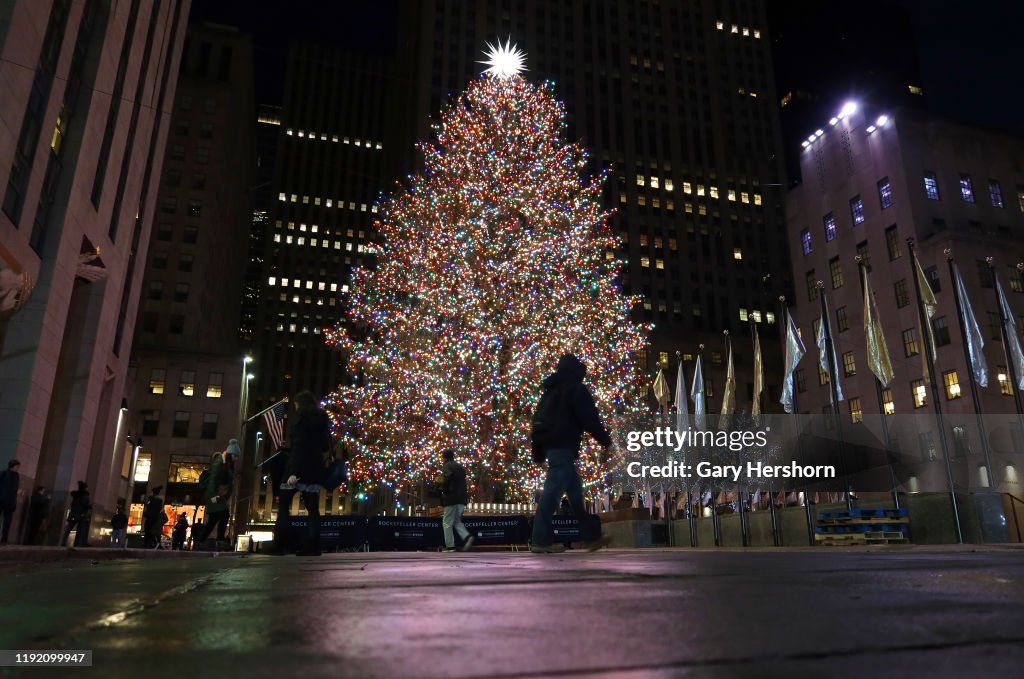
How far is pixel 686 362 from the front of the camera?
236ft

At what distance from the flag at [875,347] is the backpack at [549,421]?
1959 cm

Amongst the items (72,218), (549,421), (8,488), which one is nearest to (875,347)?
(549,421)

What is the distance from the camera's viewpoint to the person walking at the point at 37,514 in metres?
21.9

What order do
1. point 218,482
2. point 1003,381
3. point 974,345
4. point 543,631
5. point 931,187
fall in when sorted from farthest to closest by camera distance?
point 931,187
point 1003,381
point 974,345
point 218,482
point 543,631

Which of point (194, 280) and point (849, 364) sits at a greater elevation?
point (194, 280)

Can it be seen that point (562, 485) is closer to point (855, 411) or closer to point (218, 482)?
point (218, 482)

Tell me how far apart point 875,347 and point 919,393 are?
17.2 m

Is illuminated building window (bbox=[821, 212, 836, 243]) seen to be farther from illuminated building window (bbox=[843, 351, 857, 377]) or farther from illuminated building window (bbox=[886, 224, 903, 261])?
illuminated building window (bbox=[843, 351, 857, 377])

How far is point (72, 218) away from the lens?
2356 centimetres

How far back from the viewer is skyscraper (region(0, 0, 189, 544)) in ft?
64.4

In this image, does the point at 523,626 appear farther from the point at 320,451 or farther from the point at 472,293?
the point at 472,293

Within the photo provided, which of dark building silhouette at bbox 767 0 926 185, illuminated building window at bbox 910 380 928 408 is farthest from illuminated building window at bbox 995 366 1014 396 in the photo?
dark building silhouette at bbox 767 0 926 185

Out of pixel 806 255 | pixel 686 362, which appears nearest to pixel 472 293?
pixel 806 255

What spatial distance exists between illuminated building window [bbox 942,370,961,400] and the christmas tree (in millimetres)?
19348
